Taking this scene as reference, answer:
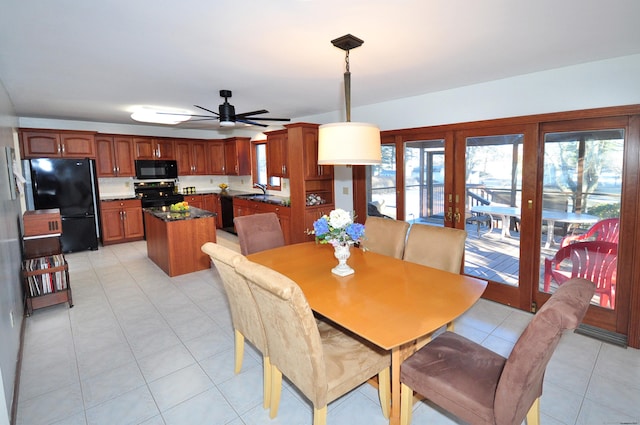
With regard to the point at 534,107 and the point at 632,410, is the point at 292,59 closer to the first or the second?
the point at 534,107

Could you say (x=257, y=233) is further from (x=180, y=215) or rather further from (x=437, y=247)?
(x=180, y=215)

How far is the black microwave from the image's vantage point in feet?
22.1

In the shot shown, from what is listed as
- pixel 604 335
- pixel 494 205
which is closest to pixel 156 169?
pixel 494 205

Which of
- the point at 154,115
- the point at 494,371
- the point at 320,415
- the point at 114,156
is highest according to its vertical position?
the point at 154,115

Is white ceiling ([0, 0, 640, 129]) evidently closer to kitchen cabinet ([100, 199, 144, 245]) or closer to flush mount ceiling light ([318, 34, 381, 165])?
flush mount ceiling light ([318, 34, 381, 165])

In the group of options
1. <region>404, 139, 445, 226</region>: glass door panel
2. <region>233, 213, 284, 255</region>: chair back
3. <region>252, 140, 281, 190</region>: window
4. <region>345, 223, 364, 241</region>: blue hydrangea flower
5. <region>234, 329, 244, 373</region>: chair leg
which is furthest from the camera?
<region>252, 140, 281, 190</region>: window

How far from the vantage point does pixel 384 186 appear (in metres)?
4.79

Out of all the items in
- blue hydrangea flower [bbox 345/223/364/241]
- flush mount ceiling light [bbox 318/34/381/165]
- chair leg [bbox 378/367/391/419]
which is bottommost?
chair leg [bbox 378/367/391/419]

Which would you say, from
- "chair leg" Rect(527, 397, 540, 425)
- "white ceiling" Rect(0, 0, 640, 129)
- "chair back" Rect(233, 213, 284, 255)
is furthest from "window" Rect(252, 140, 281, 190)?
"chair leg" Rect(527, 397, 540, 425)

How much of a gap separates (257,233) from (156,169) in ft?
15.1

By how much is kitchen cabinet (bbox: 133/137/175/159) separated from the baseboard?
7247 mm

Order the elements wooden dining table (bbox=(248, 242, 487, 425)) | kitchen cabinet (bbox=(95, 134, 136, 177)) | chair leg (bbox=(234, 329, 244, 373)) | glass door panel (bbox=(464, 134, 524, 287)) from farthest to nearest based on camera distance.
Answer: kitchen cabinet (bbox=(95, 134, 136, 177))
glass door panel (bbox=(464, 134, 524, 287))
chair leg (bbox=(234, 329, 244, 373))
wooden dining table (bbox=(248, 242, 487, 425))

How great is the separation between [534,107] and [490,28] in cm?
143

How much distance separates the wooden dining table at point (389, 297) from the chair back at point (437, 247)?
0.80 feet
